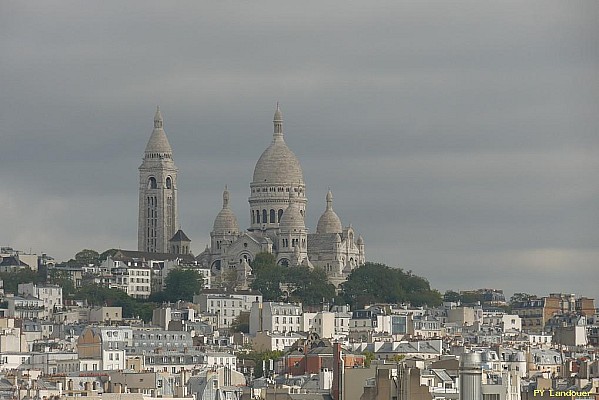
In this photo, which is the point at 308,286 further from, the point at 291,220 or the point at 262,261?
the point at 291,220

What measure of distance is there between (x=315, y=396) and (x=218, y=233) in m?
88.5

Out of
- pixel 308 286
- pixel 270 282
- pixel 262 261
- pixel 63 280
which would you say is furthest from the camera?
pixel 262 261

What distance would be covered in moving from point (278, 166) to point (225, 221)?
4.48 meters

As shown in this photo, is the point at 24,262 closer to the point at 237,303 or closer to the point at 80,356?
the point at 237,303

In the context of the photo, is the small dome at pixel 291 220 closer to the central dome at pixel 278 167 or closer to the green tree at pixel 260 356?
the central dome at pixel 278 167

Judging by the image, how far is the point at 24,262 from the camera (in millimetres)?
→ 124438

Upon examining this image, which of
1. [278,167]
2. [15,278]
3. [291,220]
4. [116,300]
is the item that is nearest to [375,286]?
[116,300]

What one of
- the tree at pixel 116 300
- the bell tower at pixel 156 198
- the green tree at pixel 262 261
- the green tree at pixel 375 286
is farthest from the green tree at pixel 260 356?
the bell tower at pixel 156 198

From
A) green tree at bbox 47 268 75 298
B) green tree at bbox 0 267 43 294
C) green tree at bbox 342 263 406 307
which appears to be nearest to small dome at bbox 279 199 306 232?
green tree at bbox 342 263 406 307

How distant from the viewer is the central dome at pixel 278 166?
454ft

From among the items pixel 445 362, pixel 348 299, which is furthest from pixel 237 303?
pixel 445 362

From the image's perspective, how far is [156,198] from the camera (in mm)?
138125

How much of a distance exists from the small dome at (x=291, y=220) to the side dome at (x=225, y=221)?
252cm

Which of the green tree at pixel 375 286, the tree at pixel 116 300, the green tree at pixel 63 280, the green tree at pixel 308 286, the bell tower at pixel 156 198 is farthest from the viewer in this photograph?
the bell tower at pixel 156 198
